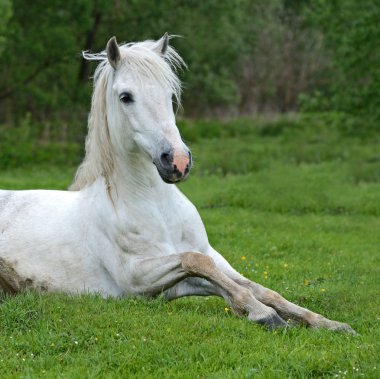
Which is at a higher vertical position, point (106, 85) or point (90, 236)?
point (106, 85)

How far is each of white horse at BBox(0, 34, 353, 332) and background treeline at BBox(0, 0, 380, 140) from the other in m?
11.6

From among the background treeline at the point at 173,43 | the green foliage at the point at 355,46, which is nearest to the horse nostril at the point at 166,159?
the background treeline at the point at 173,43

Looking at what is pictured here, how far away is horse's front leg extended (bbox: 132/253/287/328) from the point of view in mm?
5438

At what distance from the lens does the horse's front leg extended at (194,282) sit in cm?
544

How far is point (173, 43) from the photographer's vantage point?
25562mm

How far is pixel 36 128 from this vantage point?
25766 millimetres

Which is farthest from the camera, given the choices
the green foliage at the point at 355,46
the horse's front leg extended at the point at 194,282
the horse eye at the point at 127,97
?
the green foliage at the point at 355,46

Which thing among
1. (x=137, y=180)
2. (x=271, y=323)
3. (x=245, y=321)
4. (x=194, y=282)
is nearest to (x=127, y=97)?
(x=137, y=180)

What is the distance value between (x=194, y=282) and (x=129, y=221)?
697 mm

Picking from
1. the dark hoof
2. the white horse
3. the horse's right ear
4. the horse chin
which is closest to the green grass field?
the dark hoof

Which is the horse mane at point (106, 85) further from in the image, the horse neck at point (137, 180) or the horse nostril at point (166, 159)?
the horse nostril at point (166, 159)

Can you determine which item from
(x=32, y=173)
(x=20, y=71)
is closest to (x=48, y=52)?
(x=20, y=71)

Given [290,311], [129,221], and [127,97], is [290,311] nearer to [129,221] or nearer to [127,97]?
[129,221]

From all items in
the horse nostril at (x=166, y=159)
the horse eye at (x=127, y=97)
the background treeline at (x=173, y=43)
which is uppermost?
the horse eye at (x=127, y=97)
